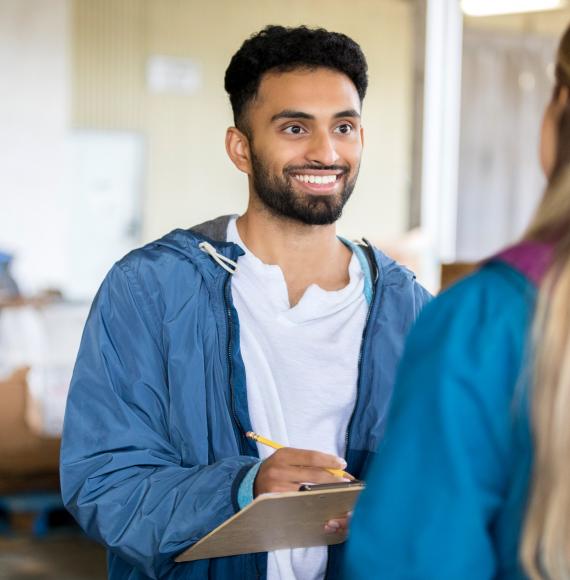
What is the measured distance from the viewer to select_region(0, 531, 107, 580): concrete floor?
13.3ft

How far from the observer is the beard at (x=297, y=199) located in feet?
6.24

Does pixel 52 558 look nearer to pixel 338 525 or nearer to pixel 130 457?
pixel 130 457

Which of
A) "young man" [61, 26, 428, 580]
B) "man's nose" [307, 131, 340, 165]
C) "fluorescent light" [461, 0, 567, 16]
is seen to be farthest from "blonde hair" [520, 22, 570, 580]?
"fluorescent light" [461, 0, 567, 16]

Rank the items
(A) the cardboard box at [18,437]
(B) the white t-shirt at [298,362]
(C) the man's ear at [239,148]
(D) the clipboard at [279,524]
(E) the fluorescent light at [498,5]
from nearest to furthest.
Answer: (D) the clipboard at [279,524]
(B) the white t-shirt at [298,362]
(C) the man's ear at [239,148]
(A) the cardboard box at [18,437]
(E) the fluorescent light at [498,5]

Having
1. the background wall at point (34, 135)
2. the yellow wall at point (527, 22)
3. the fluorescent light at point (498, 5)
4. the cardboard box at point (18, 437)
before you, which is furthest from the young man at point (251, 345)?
the yellow wall at point (527, 22)

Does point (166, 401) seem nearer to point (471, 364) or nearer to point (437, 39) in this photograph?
point (471, 364)

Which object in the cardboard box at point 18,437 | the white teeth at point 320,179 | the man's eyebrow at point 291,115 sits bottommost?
the cardboard box at point 18,437

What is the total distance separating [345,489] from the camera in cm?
134

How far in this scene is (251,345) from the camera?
1.81 meters

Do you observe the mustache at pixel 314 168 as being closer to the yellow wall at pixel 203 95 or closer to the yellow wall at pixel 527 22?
the yellow wall at pixel 203 95

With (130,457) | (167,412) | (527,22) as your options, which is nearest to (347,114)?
(167,412)

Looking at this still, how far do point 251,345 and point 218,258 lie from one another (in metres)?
0.17

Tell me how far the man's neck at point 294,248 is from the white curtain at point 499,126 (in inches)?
247

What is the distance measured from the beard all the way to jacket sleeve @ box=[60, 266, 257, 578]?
1.10 ft
